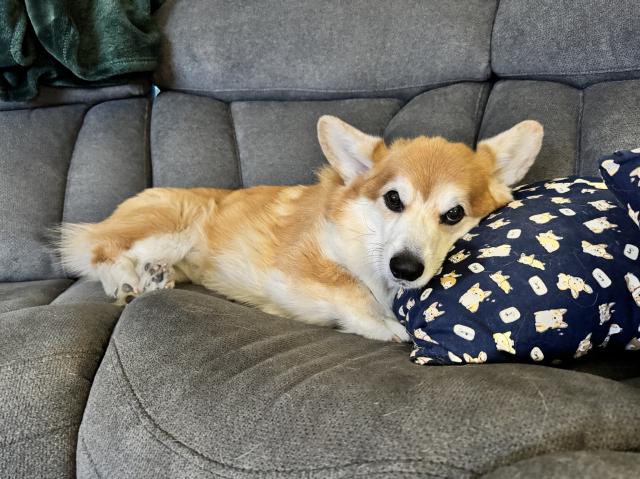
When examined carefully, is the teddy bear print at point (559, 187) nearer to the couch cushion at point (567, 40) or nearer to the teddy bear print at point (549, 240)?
the teddy bear print at point (549, 240)

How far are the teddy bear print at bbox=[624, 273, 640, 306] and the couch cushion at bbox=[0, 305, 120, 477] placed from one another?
1202 mm

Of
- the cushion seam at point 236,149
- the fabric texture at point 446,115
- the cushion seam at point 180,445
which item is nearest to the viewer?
the cushion seam at point 180,445

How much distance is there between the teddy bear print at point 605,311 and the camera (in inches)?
39.8

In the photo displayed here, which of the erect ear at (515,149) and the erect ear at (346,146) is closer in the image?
the erect ear at (515,149)

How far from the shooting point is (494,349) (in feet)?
3.28

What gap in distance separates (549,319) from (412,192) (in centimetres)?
54

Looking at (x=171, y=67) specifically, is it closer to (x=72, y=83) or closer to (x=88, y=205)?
(x=72, y=83)

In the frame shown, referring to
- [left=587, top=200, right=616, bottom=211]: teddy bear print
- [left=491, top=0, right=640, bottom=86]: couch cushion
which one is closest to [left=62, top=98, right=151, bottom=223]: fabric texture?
[left=491, top=0, right=640, bottom=86]: couch cushion

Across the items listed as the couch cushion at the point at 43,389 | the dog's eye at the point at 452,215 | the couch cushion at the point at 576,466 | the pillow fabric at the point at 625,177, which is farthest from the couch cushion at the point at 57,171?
the couch cushion at the point at 576,466

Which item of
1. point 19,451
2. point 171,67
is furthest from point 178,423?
point 171,67

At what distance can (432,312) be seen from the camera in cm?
111

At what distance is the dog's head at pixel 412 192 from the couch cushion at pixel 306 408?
253 millimetres

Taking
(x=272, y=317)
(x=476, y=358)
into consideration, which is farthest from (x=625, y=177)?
(x=272, y=317)

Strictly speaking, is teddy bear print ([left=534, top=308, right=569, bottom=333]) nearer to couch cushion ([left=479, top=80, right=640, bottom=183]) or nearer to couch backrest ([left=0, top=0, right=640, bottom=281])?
couch cushion ([left=479, top=80, right=640, bottom=183])
